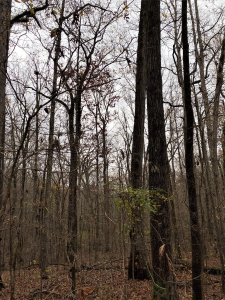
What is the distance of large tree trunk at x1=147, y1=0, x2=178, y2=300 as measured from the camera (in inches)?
176

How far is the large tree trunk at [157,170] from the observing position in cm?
447

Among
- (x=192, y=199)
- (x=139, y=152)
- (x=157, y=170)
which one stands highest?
(x=139, y=152)

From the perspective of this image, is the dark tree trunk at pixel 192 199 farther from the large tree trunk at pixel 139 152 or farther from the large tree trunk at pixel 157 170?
the large tree trunk at pixel 139 152

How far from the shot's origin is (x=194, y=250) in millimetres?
A: 4977

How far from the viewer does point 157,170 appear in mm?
4906

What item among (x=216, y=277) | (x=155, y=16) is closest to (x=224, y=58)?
(x=155, y=16)

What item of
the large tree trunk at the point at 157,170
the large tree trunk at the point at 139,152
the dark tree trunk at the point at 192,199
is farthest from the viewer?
the large tree trunk at the point at 139,152

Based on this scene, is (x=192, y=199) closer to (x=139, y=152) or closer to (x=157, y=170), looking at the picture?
(x=157, y=170)

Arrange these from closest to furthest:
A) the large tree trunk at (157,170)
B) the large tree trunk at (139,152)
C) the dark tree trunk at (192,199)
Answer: the large tree trunk at (157,170)
the dark tree trunk at (192,199)
the large tree trunk at (139,152)

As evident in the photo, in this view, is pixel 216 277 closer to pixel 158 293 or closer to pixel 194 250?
pixel 194 250

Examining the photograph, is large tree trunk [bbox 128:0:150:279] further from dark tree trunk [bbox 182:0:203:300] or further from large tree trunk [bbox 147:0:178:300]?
dark tree trunk [bbox 182:0:203:300]

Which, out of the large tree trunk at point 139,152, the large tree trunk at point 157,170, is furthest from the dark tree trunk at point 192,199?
the large tree trunk at point 139,152

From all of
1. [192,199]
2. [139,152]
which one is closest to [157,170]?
[192,199]

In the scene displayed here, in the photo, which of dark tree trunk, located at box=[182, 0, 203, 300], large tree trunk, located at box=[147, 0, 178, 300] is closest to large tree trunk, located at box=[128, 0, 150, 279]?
large tree trunk, located at box=[147, 0, 178, 300]
